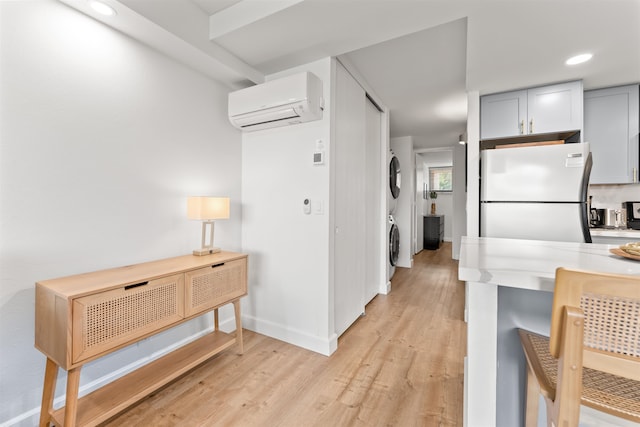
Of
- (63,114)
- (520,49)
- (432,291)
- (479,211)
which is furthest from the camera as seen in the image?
(432,291)

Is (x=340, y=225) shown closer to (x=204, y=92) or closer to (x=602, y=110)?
(x=204, y=92)

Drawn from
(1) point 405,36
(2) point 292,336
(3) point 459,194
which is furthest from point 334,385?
(3) point 459,194

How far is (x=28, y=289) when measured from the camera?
138cm

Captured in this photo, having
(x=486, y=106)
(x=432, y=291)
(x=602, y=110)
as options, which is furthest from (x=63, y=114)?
(x=602, y=110)

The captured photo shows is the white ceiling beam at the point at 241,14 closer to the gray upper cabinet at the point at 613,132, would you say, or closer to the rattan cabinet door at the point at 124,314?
the rattan cabinet door at the point at 124,314

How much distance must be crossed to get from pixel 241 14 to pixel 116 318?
2003 mm

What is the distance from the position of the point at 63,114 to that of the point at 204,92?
3.32 ft

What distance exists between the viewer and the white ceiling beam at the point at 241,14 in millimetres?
1637

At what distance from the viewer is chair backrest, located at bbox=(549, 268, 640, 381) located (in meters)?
0.62

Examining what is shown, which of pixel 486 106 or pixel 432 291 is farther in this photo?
pixel 432 291

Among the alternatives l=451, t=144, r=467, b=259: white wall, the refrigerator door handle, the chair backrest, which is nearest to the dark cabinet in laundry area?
l=451, t=144, r=467, b=259: white wall

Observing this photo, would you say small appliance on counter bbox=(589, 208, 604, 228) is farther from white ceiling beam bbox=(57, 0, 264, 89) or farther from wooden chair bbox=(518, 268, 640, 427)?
white ceiling beam bbox=(57, 0, 264, 89)

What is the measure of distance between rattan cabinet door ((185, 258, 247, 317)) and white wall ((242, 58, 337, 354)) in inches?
15.5

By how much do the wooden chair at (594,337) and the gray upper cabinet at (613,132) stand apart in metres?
2.88
